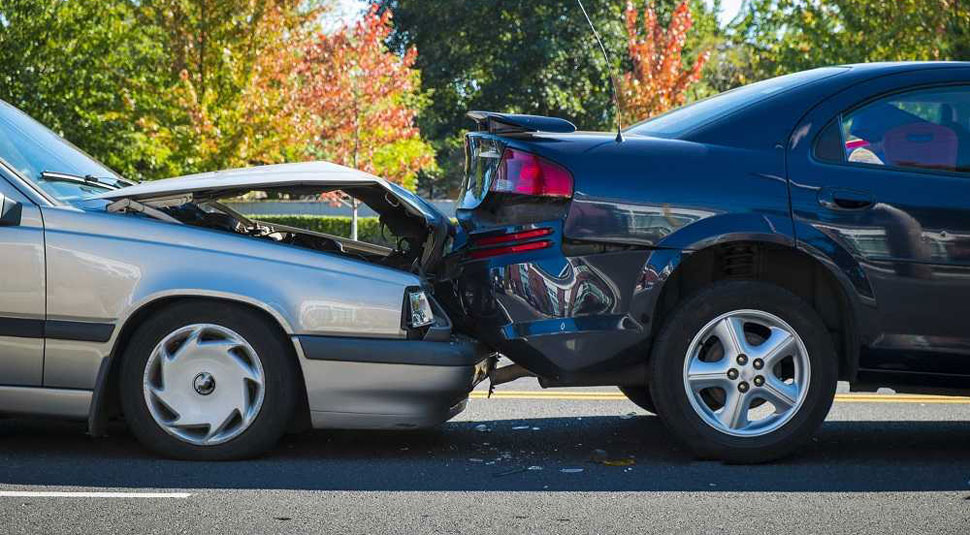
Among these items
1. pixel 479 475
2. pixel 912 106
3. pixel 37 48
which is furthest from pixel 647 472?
pixel 37 48

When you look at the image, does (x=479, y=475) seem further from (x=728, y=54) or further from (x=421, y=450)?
(x=728, y=54)

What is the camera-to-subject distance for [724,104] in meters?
5.50

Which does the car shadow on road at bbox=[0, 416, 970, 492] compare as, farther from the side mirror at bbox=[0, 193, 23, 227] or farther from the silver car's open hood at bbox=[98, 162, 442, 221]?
the silver car's open hood at bbox=[98, 162, 442, 221]

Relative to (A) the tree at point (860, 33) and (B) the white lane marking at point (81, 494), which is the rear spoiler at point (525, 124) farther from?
(A) the tree at point (860, 33)

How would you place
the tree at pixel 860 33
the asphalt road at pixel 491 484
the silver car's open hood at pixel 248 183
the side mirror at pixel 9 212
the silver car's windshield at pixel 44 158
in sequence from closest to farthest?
the asphalt road at pixel 491 484
the side mirror at pixel 9 212
the silver car's open hood at pixel 248 183
the silver car's windshield at pixel 44 158
the tree at pixel 860 33

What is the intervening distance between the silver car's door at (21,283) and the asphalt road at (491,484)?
1.63 ft

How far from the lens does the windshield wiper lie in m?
5.43

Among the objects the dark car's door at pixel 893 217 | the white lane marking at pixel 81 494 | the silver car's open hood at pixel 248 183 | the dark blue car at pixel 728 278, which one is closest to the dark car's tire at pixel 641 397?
the dark blue car at pixel 728 278

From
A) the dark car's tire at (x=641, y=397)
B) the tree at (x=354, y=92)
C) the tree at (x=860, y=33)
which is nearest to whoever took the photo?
the dark car's tire at (x=641, y=397)

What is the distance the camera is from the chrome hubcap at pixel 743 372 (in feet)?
16.6

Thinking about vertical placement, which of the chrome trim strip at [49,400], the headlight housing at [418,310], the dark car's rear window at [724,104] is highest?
the dark car's rear window at [724,104]

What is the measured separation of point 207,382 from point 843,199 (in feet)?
8.88

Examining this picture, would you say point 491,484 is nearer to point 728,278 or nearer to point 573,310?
point 573,310

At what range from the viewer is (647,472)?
5.04m
